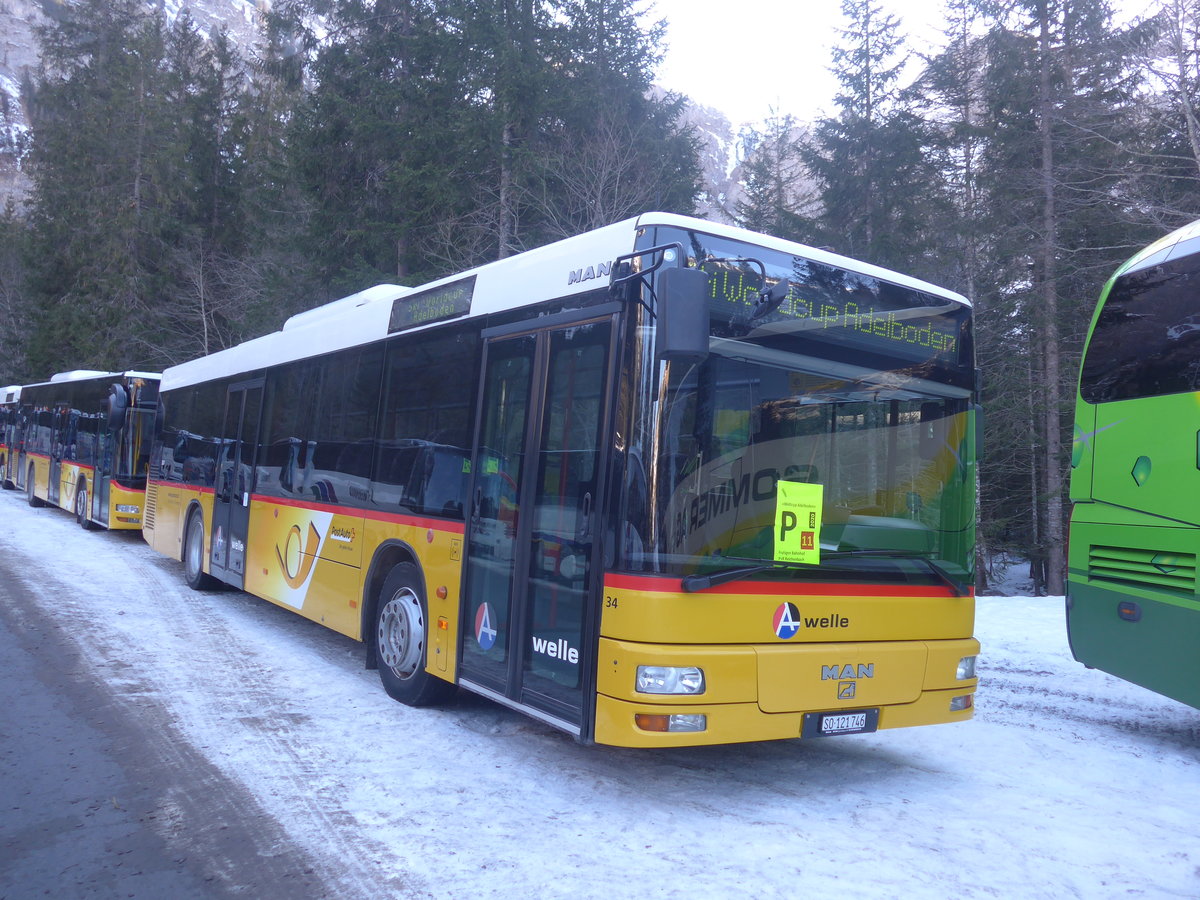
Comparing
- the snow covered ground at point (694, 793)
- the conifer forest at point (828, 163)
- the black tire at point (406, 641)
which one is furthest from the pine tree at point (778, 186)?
the black tire at point (406, 641)

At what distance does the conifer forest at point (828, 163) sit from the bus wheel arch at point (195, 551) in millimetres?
8758

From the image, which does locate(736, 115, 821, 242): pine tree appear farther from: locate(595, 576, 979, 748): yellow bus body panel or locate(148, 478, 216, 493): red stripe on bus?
locate(595, 576, 979, 748): yellow bus body panel

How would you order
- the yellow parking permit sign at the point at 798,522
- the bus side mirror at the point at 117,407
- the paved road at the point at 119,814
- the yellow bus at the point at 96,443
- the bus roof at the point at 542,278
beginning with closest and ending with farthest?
1. the paved road at the point at 119,814
2. the yellow parking permit sign at the point at 798,522
3. the bus roof at the point at 542,278
4. the bus side mirror at the point at 117,407
5. the yellow bus at the point at 96,443

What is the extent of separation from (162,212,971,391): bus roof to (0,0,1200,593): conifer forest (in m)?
8.10

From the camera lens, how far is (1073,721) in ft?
24.0

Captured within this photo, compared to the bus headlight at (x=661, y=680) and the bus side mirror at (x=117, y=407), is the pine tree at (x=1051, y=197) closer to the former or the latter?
the bus headlight at (x=661, y=680)

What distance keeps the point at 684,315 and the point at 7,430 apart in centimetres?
3212

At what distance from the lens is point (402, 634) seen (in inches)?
275

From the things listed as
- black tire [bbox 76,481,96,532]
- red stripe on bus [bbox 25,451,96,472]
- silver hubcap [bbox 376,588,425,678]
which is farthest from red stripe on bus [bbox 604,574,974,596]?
black tire [bbox 76,481,96,532]

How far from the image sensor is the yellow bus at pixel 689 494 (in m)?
4.75

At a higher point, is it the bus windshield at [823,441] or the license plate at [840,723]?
the bus windshield at [823,441]

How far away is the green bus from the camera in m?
6.31

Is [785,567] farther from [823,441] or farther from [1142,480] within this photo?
[1142,480]

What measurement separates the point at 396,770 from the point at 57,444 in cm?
2081
